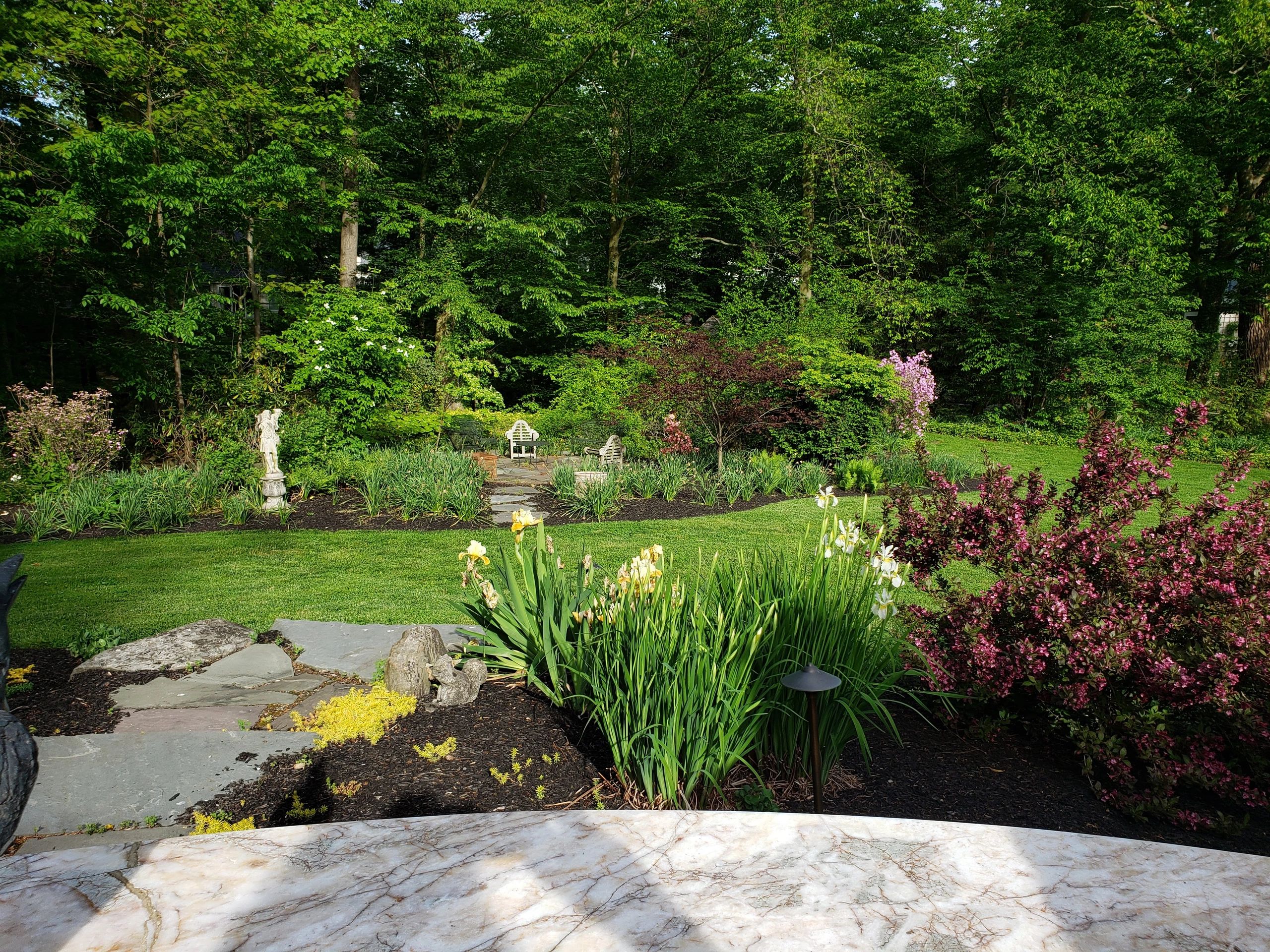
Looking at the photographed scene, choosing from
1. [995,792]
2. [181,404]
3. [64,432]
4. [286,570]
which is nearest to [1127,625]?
[995,792]

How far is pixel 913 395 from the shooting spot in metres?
11.1

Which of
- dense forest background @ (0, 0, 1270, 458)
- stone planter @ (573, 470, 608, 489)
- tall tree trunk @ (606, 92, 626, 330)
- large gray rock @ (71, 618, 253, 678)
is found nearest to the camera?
large gray rock @ (71, 618, 253, 678)

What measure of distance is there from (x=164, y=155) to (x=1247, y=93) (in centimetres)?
1717

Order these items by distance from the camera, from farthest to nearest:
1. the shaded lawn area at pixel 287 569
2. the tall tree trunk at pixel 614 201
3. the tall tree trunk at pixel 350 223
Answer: the tall tree trunk at pixel 614 201 < the tall tree trunk at pixel 350 223 < the shaded lawn area at pixel 287 569

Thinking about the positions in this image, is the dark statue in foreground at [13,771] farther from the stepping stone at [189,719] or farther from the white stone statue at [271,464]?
the white stone statue at [271,464]

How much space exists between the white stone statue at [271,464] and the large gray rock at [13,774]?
6.70m

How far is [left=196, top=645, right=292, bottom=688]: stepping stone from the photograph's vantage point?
11.8 ft

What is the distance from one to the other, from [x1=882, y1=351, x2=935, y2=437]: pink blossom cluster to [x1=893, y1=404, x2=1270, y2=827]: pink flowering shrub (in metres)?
7.14

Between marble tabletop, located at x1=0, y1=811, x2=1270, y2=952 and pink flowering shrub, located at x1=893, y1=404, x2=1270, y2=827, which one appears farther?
pink flowering shrub, located at x1=893, y1=404, x2=1270, y2=827

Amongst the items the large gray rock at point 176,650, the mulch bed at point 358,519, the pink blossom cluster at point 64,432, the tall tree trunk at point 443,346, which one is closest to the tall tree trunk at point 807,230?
the tall tree trunk at point 443,346

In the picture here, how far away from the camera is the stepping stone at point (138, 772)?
243 cm

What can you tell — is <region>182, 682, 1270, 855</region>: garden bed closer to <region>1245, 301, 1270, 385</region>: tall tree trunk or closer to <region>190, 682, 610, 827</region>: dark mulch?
<region>190, 682, 610, 827</region>: dark mulch

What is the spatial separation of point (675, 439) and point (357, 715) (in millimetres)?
7150

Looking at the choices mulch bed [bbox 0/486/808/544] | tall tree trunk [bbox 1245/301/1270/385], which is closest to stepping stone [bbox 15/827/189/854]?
mulch bed [bbox 0/486/808/544]
